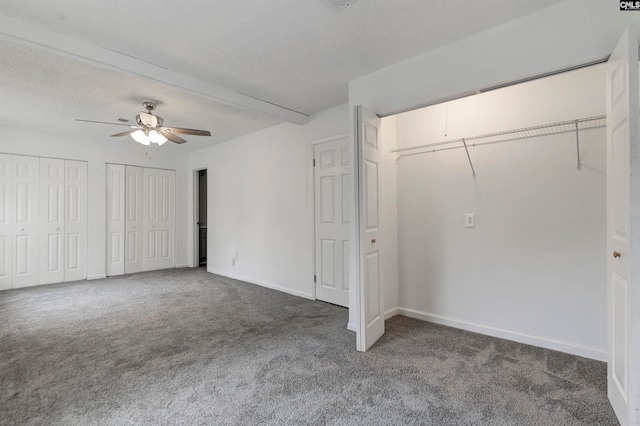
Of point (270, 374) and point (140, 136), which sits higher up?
point (140, 136)

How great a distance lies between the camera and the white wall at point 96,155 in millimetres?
4777

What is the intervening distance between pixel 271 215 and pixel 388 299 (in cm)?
224

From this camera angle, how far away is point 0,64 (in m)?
2.70

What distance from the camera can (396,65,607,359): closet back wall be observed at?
241 centimetres

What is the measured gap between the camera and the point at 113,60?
250 cm

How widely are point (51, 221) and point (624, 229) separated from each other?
6908 millimetres

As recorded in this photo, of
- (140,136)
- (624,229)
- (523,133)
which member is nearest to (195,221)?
(140,136)

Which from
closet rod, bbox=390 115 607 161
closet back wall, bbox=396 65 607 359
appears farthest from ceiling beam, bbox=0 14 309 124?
closet rod, bbox=390 115 607 161

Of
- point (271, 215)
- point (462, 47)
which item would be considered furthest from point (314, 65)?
point (271, 215)

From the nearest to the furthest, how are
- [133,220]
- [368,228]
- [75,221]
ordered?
[368,228], [75,221], [133,220]

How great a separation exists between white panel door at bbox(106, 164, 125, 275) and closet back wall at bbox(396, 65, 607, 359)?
5.18m

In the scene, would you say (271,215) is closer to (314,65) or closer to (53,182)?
(314,65)

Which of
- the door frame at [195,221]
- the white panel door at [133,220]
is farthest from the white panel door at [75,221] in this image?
the door frame at [195,221]

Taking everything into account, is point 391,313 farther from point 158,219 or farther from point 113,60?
point 158,219
